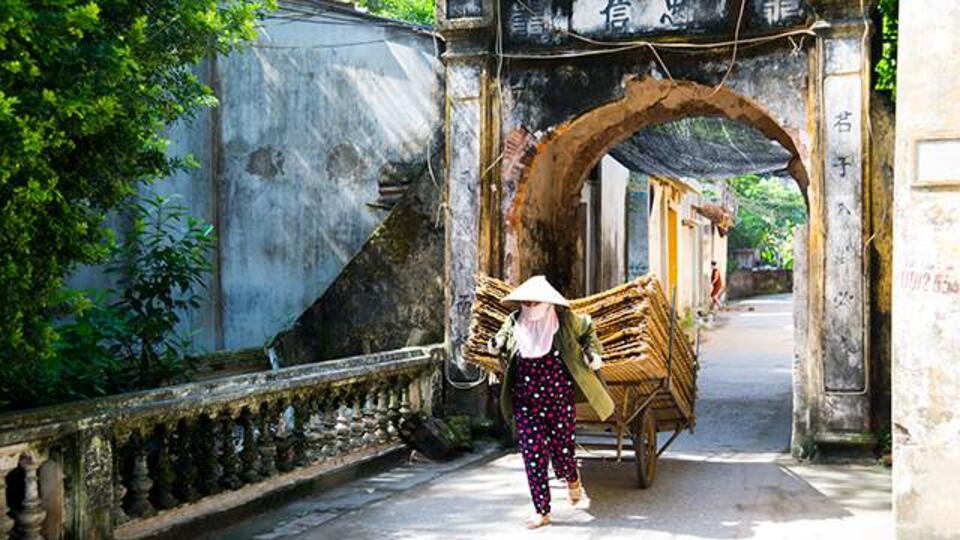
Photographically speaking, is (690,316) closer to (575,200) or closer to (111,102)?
(575,200)

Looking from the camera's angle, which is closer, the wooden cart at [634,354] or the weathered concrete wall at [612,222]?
the wooden cart at [634,354]

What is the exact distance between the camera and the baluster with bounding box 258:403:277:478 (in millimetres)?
6910

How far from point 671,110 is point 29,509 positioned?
22.2 ft

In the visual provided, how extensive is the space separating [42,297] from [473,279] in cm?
509

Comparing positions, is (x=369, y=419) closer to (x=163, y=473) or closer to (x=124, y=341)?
(x=124, y=341)

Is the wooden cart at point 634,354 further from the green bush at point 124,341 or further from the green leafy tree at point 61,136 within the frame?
the green leafy tree at point 61,136

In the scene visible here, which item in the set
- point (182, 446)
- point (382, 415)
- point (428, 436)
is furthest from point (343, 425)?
point (182, 446)

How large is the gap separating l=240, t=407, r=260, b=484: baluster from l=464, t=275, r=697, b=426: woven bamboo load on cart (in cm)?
169

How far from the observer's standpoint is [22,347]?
4645mm

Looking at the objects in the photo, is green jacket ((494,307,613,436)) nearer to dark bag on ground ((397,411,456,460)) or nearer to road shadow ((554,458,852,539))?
road shadow ((554,458,852,539))

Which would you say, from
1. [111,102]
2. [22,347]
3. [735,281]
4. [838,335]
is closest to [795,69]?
[838,335]

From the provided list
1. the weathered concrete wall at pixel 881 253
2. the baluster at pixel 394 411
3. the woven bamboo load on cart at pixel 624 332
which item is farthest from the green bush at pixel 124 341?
the weathered concrete wall at pixel 881 253

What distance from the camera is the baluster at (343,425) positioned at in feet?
25.9

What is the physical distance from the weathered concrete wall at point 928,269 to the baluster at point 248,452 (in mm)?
3941
